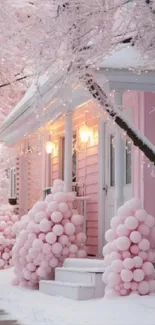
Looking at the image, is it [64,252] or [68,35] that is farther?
[64,252]

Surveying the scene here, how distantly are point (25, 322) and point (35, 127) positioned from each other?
7.85 metres

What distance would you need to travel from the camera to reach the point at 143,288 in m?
11.2

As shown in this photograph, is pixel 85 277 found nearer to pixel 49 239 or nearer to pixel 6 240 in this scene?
pixel 49 239

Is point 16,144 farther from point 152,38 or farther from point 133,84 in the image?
→ point 152,38

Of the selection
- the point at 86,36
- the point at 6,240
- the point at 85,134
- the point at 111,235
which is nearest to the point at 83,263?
the point at 111,235

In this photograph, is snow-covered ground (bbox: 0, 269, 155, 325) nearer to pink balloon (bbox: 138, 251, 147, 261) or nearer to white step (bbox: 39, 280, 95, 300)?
white step (bbox: 39, 280, 95, 300)

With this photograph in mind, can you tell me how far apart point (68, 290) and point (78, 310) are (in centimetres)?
161

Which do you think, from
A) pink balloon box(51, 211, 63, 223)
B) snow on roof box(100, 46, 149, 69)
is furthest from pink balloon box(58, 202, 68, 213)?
snow on roof box(100, 46, 149, 69)

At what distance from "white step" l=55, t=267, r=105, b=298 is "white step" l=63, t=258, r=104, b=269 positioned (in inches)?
7.3

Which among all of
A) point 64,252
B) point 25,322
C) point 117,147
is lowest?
→ point 25,322

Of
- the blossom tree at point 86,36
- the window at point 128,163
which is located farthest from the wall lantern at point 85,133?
the blossom tree at point 86,36

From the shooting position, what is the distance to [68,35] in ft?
33.4

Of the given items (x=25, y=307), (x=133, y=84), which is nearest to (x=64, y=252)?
(x=25, y=307)

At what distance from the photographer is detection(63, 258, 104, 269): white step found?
40.8ft
